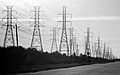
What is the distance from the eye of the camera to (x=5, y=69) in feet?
129

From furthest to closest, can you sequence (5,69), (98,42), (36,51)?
(98,42), (36,51), (5,69)

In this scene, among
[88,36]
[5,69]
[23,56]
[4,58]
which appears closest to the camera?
[5,69]

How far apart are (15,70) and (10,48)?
36.0 feet

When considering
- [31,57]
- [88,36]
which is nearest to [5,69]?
[31,57]

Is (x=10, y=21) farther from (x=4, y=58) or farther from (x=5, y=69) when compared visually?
(x=5, y=69)

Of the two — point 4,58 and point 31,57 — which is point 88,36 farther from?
point 4,58

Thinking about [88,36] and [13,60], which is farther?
[88,36]

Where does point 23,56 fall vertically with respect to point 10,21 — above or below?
below

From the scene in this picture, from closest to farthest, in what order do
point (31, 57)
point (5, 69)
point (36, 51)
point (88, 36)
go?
point (5, 69) → point (31, 57) → point (36, 51) → point (88, 36)

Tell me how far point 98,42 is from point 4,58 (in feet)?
332

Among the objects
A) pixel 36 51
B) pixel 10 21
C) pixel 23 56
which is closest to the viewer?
pixel 10 21

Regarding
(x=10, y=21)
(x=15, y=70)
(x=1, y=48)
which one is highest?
(x=10, y=21)

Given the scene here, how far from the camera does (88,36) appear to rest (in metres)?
103

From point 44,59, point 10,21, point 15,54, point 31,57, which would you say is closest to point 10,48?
point 15,54
